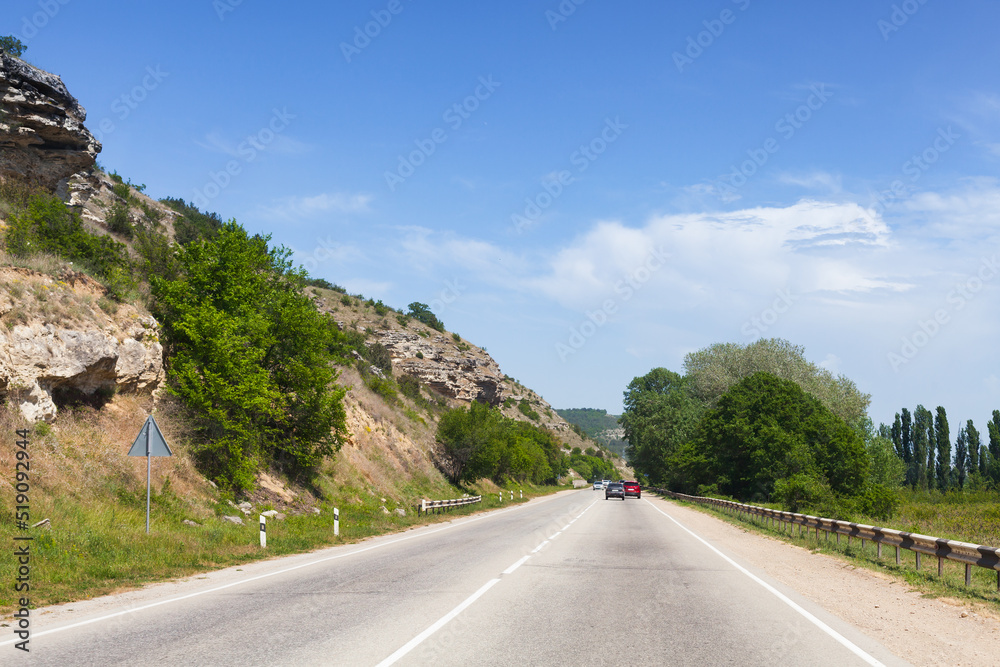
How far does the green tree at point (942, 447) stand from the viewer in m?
111

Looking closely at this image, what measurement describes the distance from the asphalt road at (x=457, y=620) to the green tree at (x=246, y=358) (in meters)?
8.74

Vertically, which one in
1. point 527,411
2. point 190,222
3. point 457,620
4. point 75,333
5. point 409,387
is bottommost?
point 457,620

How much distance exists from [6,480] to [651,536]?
57.7 ft

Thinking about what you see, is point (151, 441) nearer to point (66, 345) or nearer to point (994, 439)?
point (66, 345)

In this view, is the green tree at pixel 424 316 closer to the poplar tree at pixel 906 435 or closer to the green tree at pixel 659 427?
the green tree at pixel 659 427

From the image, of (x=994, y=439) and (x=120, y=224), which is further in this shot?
(x=994, y=439)

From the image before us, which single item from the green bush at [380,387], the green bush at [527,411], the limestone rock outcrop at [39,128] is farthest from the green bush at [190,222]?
the green bush at [527,411]

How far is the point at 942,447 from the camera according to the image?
112 metres

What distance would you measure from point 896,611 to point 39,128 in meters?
29.9

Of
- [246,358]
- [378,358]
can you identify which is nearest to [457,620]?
[246,358]

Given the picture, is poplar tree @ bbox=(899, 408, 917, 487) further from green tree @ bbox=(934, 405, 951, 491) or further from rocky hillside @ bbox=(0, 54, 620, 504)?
rocky hillside @ bbox=(0, 54, 620, 504)

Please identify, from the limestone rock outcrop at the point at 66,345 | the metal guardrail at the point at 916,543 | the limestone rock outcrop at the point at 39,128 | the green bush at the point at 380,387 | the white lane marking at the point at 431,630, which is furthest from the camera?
the green bush at the point at 380,387

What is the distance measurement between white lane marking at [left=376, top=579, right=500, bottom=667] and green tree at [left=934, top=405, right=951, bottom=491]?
123 metres

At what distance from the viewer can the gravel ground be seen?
295 inches
